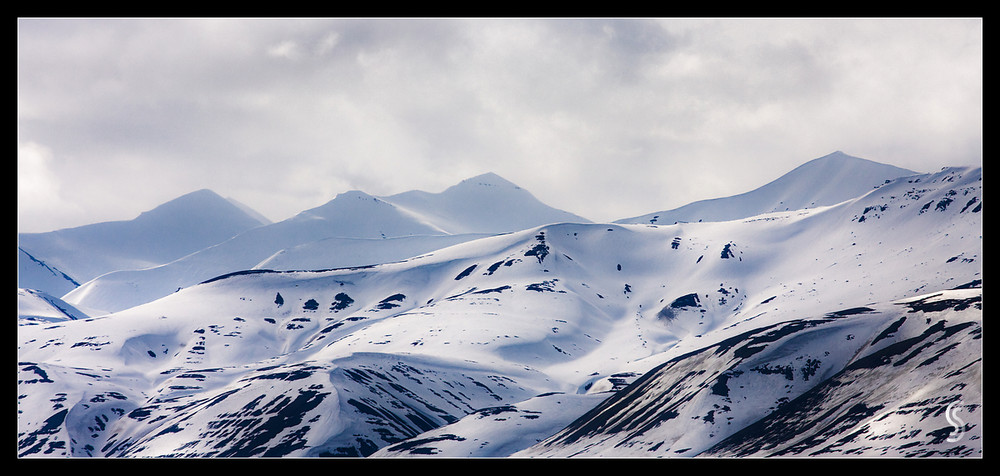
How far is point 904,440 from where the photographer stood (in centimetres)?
13438
